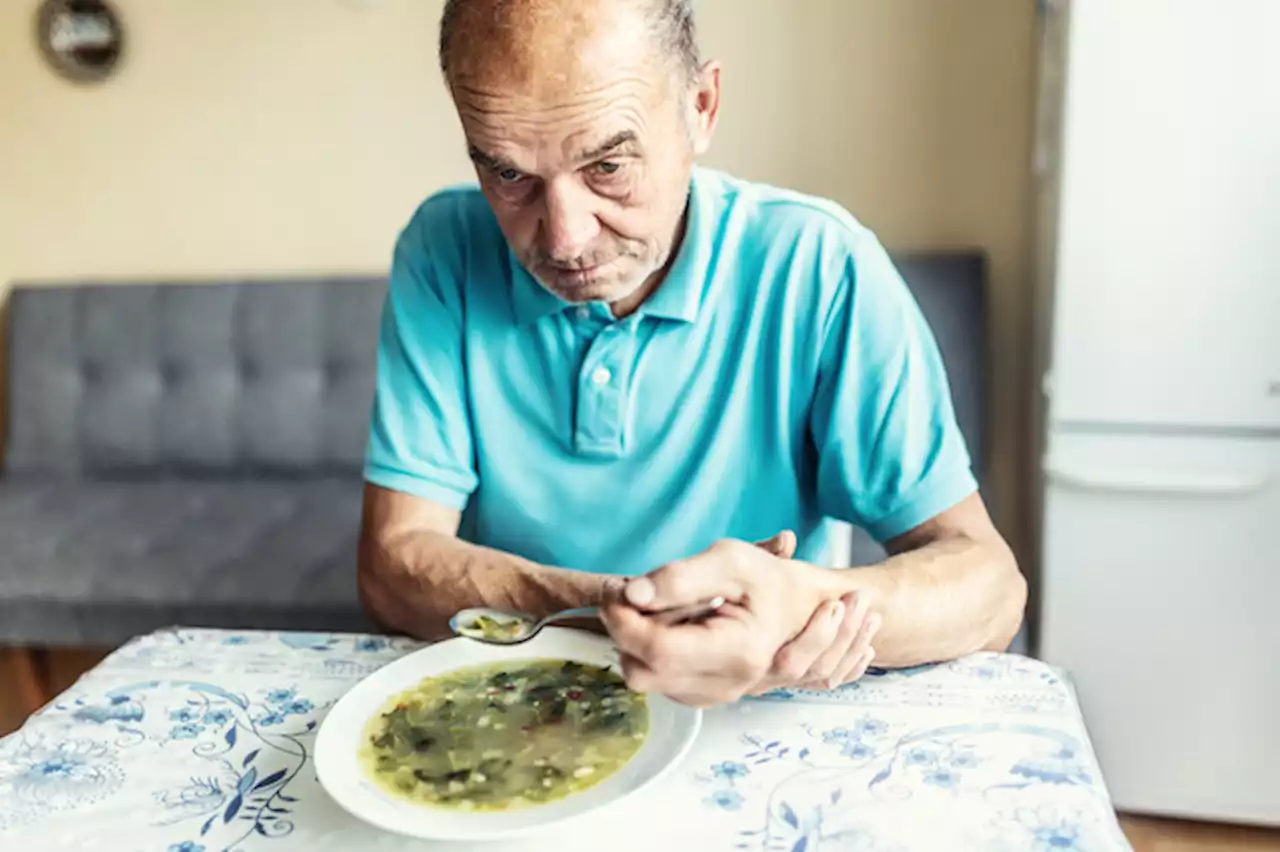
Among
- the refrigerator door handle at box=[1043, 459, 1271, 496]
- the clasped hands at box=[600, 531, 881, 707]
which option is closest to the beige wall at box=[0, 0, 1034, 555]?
the refrigerator door handle at box=[1043, 459, 1271, 496]

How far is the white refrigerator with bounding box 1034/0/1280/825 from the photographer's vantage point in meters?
1.67

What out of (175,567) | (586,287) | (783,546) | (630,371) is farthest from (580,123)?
(175,567)

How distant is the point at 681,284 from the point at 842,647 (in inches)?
17.3

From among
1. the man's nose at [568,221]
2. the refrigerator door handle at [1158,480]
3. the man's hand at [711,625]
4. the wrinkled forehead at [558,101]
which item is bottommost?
the refrigerator door handle at [1158,480]

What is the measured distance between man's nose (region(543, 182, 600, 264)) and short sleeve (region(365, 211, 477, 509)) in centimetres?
24

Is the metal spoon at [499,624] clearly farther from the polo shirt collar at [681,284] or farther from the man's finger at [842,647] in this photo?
the polo shirt collar at [681,284]

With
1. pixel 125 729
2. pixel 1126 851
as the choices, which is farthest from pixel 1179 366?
pixel 125 729

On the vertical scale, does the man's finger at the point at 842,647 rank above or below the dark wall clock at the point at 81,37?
below

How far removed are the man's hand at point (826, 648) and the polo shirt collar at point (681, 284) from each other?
340 mm

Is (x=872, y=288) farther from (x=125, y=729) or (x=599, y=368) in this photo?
(x=125, y=729)

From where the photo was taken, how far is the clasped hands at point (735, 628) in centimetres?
70

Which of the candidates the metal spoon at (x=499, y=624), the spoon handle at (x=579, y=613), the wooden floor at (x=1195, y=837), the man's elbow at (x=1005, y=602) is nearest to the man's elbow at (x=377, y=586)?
the metal spoon at (x=499, y=624)

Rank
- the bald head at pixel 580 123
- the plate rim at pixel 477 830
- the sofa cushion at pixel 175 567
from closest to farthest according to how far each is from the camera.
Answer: the plate rim at pixel 477 830
the bald head at pixel 580 123
the sofa cushion at pixel 175 567

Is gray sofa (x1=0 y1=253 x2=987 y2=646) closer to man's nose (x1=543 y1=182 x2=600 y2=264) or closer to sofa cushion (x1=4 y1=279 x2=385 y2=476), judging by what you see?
sofa cushion (x1=4 y1=279 x2=385 y2=476)
